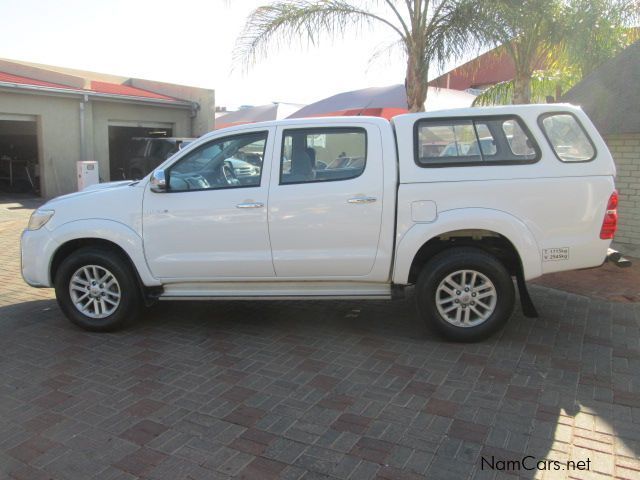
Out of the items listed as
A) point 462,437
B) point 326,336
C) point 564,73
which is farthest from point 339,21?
point 462,437

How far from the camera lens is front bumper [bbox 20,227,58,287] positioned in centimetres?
515

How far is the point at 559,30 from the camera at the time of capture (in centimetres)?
926

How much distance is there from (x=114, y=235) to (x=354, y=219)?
2174mm

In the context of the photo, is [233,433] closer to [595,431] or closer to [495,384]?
[495,384]

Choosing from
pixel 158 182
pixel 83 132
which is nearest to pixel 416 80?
pixel 158 182

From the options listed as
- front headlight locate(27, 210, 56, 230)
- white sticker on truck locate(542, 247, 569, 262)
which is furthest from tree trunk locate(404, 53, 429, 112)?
front headlight locate(27, 210, 56, 230)

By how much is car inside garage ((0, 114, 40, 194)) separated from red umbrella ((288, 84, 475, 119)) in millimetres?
8221

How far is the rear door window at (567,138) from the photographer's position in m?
4.58

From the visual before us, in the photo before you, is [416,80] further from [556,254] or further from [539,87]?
[556,254]

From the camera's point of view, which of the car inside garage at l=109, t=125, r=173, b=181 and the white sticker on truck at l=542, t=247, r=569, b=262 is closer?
the white sticker on truck at l=542, t=247, r=569, b=262

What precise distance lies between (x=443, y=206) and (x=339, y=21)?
237 inches

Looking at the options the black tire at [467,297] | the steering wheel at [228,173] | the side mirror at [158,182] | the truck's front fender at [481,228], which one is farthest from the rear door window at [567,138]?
the side mirror at [158,182]

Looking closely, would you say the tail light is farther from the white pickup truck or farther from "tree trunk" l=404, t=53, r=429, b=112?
"tree trunk" l=404, t=53, r=429, b=112

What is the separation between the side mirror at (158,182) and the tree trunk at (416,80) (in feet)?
19.2
